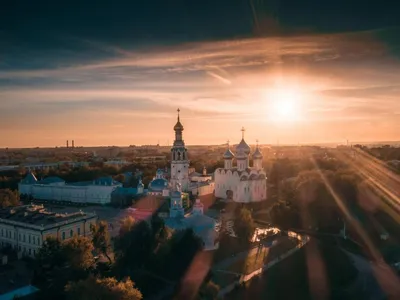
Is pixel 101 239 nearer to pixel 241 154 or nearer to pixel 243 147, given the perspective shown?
pixel 241 154

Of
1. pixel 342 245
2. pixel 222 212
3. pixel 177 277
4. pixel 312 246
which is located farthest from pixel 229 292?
pixel 222 212

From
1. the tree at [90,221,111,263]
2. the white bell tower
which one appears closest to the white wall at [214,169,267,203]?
the white bell tower

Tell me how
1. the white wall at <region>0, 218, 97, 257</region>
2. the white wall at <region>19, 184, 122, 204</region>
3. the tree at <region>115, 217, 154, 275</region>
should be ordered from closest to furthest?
1. the tree at <region>115, 217, 154, 275</region>
2. the white wall at <region>0, 218, 97, 257</region>
3. the white wall at <region>19, 184, 122, 204</region>

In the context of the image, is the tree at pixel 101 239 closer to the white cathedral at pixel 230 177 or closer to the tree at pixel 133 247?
the tree at pixel 133 247

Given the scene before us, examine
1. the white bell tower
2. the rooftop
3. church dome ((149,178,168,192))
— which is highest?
the white bell tower

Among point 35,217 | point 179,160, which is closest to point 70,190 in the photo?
point 179,160

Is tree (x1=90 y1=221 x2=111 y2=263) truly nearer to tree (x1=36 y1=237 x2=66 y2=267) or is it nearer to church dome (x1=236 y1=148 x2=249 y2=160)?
tree (x1=36 y1=237 x2=66 y2=267)

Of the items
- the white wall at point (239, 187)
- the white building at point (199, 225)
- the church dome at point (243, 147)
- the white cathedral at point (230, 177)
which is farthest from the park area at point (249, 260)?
the church dome at point (243, 147)
